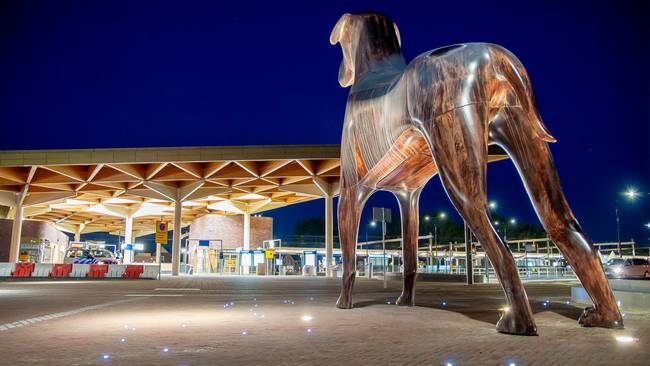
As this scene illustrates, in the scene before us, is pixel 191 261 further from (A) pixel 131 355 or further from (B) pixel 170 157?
(A) pixel 131 355

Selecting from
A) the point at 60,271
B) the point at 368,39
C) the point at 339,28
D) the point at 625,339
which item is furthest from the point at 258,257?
the point at 625,339

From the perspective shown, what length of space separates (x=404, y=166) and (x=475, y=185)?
212 centimetres

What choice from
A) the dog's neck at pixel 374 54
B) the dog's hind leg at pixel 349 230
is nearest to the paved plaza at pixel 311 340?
the dog's hind leg at pixel 349 230

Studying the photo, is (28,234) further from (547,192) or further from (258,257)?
(547,192)

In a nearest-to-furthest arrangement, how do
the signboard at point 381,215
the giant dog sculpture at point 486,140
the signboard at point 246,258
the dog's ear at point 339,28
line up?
the giant dog sculpture at point 486,140
the dog's ear at point 339,28
the signboard at point 381,215
the signboard at point 246,258

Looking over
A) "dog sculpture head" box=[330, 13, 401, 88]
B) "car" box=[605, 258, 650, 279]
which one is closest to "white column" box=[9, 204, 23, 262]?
"dog sculpture head" box=[330, 13, 401, 88]

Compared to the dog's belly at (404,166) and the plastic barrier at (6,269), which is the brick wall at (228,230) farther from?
the dog's belly at (404,166)

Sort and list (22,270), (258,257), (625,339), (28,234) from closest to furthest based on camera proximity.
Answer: (625,339) → (22,270) → (258,257) → (28,234)

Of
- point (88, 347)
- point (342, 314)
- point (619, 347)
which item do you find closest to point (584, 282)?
point (619, 347)

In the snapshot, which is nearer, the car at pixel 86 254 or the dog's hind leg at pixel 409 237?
the dog's hind leg at pixel 409 237

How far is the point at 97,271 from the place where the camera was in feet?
84.0

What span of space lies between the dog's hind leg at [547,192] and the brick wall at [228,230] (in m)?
39.7

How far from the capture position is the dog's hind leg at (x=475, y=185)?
447 centimetres

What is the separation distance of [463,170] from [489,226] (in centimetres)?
60
